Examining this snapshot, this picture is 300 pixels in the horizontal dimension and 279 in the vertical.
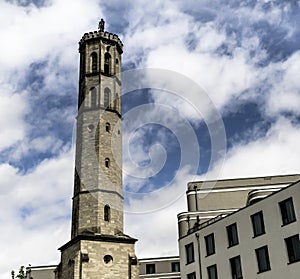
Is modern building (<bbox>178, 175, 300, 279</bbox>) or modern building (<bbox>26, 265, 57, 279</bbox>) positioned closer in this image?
modern building (<bbox>178, 175, 300, 279</bbox>)

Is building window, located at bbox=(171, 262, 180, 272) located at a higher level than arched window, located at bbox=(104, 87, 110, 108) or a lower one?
lower

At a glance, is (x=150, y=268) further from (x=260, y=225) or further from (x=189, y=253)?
(x=260, y=225)

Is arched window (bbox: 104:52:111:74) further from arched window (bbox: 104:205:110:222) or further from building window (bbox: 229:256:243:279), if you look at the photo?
building window (bbox: 229:256:243:279)

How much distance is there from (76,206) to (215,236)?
13.6 m

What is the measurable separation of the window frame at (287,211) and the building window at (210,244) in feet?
30.3

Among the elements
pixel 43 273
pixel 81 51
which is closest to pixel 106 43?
pixel 81 51

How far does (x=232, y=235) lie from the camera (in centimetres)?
4041

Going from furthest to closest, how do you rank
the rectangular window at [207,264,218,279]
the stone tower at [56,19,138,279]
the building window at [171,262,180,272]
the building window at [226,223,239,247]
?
1. the building window at [171,262,180,272]
2. the rectangular window at [207,264,218,279]
3. the building window at [226,223,239,247]
4. the stone tower at [56,19,138,279]

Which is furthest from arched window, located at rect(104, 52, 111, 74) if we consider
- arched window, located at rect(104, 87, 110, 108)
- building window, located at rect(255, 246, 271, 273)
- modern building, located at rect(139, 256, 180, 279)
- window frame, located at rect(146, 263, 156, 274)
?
window frame, located at rect(146, 263, 156, 274)

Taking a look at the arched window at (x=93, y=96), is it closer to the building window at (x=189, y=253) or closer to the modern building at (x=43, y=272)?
the building window at (x=189, y=253)

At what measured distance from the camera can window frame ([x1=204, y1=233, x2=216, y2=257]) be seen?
42463mm

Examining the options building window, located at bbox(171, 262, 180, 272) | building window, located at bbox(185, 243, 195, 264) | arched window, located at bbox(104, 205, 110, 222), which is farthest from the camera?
building window, located at bbox(171, 262, 180, 272)

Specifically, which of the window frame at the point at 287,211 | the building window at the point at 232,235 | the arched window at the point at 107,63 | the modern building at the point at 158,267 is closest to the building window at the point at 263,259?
the window frame at the point at 287,211

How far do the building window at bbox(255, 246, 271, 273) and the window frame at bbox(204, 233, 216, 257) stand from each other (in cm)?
617
